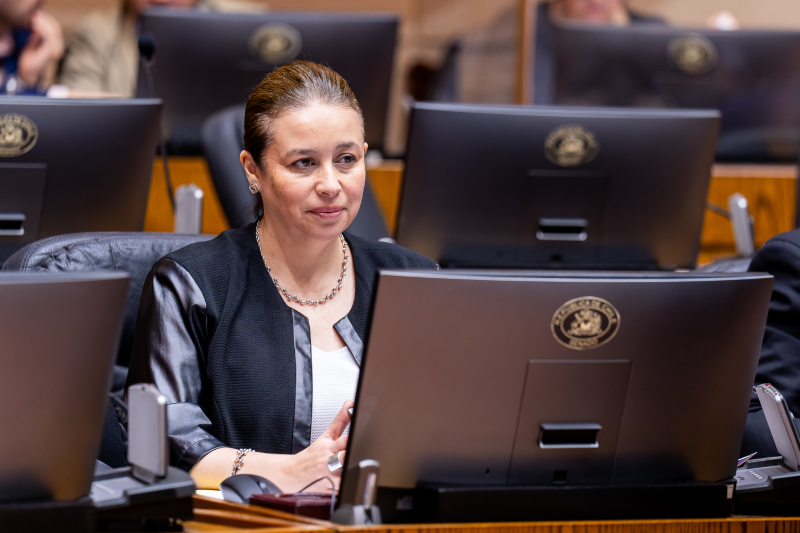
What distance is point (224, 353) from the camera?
1.41m

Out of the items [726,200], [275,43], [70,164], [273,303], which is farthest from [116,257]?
[726,200]

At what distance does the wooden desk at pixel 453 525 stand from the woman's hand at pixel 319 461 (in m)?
0.13

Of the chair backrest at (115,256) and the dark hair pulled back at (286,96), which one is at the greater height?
the dark hair pulled back at (286,96)

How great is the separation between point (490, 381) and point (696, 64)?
1956 millimetres

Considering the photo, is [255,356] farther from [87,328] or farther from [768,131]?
[768,131]

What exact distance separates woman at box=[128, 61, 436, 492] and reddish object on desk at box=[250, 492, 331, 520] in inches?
9.7

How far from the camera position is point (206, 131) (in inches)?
83.8

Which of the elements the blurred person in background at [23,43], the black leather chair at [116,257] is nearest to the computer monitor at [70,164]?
the black leather chair at [116,257]

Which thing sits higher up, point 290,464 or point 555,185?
point 555,185

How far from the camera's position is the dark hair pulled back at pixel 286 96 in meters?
1.48

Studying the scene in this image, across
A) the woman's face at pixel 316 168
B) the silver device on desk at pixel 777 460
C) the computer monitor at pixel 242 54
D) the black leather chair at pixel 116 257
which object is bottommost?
the silver device on desk at pixel 777 460

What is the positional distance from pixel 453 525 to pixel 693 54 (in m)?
2.01

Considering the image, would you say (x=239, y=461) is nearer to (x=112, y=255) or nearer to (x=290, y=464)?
(x=290, y=464)

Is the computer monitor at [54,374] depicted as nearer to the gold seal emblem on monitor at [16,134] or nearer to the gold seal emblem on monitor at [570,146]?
the gold seal emblem on monitor at [16,134]
